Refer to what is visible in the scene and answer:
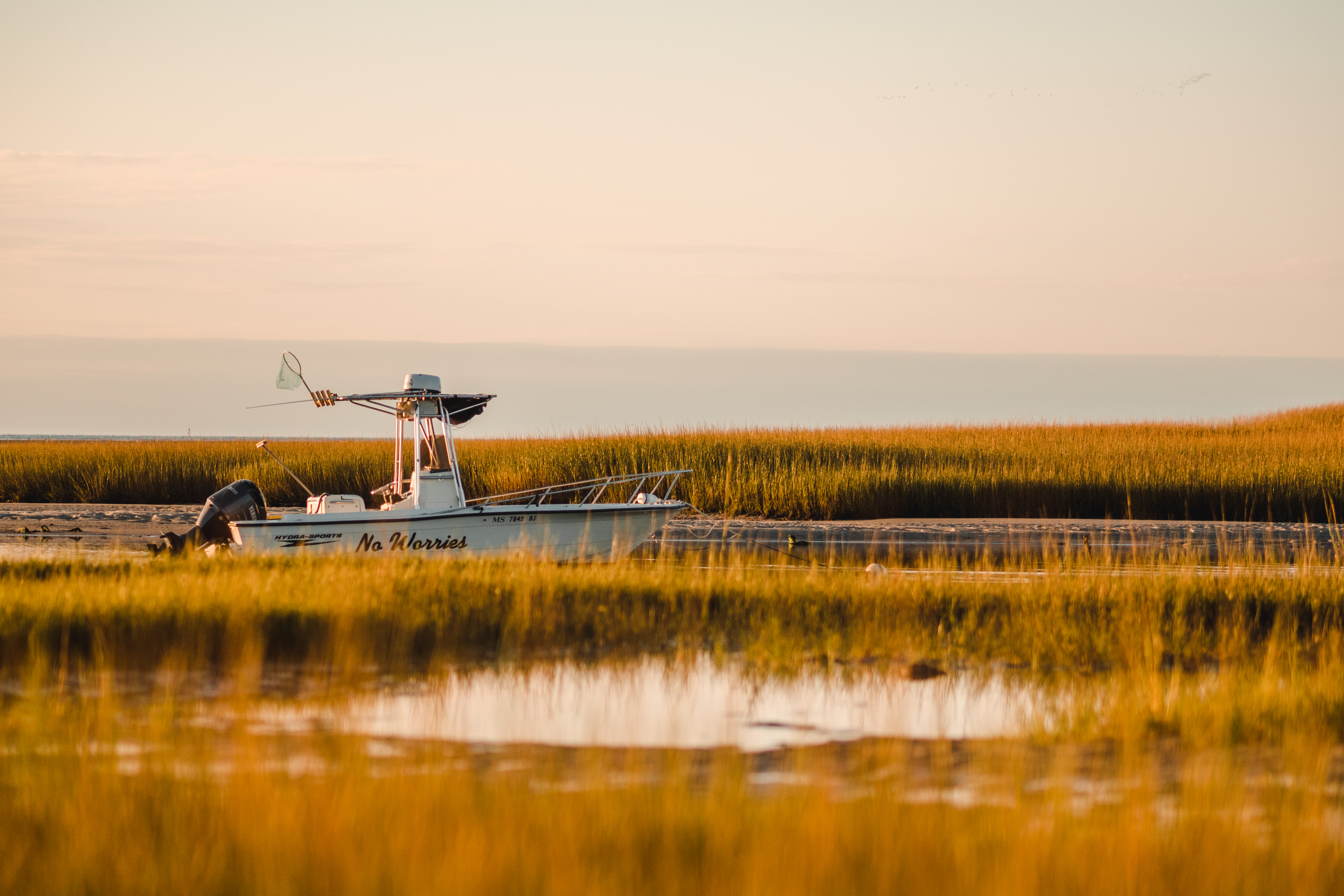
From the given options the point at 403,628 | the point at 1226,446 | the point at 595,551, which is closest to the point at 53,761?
the point at 403,628

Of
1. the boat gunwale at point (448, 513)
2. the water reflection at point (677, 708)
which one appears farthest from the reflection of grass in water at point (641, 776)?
the boat gunwale at point (448, 513)

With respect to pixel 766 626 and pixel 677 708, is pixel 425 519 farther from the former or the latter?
pixel 677 708

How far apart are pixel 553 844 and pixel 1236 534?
20017mm

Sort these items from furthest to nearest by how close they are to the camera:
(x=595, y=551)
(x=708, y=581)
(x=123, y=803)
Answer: (x=595, y=551) → (x=708, y=581) → (x=123, y=803)

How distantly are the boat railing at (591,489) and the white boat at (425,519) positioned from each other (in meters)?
0.30

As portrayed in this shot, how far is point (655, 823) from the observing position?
13.7ft

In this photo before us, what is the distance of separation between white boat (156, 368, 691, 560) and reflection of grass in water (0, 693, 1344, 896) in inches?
340

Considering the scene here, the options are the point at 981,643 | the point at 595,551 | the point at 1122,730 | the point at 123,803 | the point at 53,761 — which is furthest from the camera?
the point at 595,551

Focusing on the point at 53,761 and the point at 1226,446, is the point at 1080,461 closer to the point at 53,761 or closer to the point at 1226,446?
the point at 1226,446

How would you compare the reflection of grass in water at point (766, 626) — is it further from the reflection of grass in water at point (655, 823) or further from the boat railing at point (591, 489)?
the boat railing at point (591, 489)

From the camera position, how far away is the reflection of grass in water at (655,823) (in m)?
3.78

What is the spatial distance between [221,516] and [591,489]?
39.4ft

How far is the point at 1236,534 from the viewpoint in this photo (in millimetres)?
20781

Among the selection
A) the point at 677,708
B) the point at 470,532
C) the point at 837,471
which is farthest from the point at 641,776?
the point at 837,471
